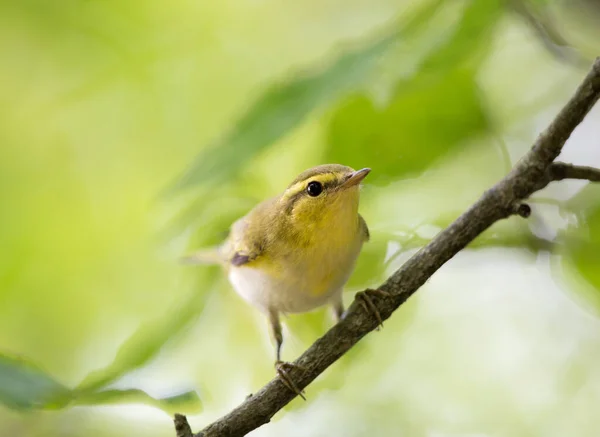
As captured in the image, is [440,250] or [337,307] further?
[337,307]

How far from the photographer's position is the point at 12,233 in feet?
6.84

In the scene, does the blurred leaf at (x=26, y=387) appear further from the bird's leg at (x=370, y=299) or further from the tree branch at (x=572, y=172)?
the tree branch at (x=572, y=172)

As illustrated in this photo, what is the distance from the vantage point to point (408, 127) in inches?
45.8

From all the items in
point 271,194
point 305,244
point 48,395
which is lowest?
point 48,395

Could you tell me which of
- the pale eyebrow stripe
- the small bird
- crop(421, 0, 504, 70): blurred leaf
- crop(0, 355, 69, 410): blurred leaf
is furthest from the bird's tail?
crop(421, 0, 504, 70): blurred leaf

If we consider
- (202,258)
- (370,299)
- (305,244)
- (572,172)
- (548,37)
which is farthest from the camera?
(202,258)

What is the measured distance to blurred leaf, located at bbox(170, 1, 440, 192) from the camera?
0.99 metres

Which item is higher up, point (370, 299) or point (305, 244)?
point (305, 244)

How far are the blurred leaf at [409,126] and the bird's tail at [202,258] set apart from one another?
57cm

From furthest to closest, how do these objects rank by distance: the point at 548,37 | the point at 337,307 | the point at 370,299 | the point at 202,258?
the point at 202,258
the point at 337,307
the point at 548,37
the point at 370,299

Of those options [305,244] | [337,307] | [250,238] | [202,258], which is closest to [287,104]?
[305,244]

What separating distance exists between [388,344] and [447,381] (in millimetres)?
209

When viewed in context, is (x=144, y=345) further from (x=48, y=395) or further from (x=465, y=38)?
(x=465, y=38)

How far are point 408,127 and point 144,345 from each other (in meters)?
0.64
